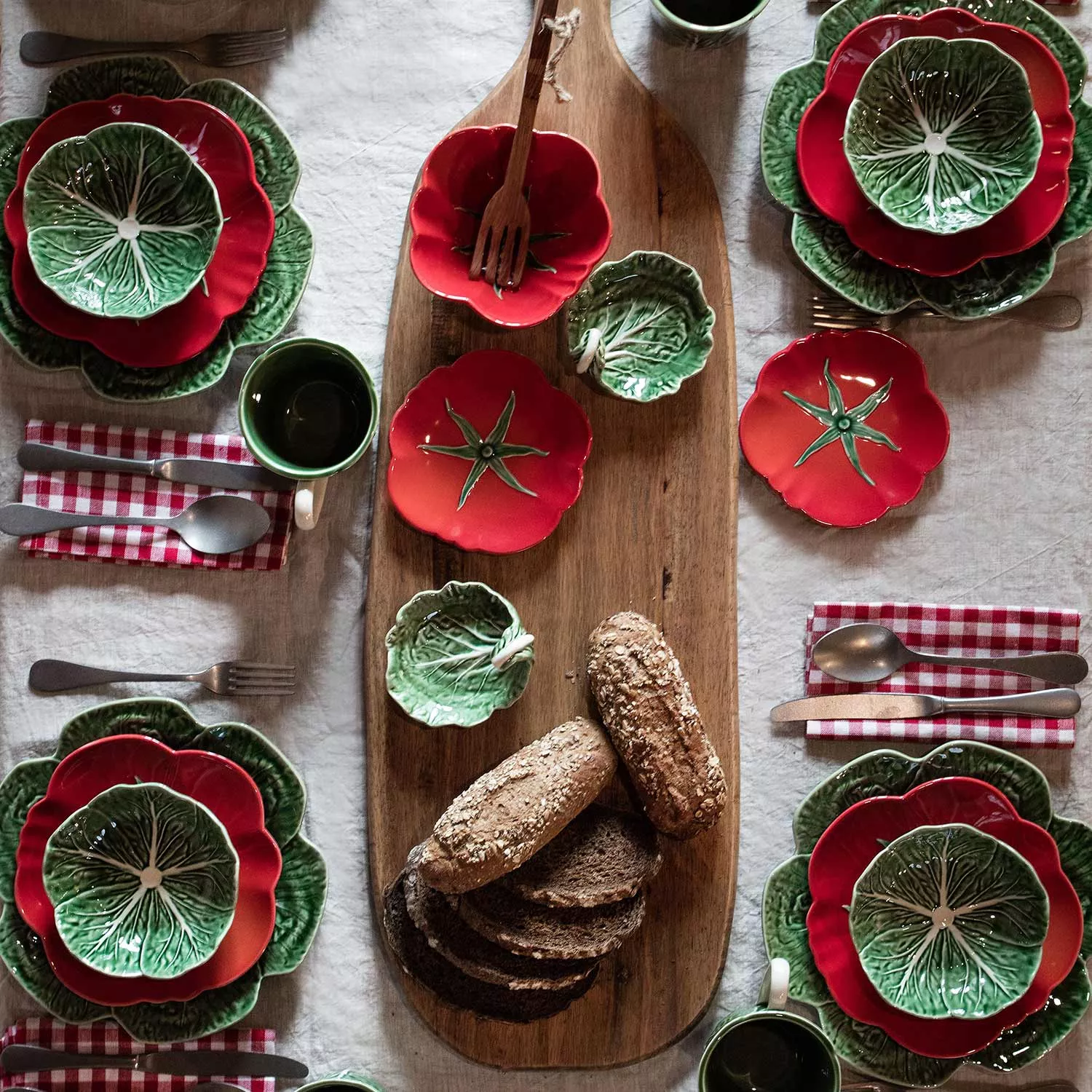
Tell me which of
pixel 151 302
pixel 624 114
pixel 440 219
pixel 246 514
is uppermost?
pixel 624 114

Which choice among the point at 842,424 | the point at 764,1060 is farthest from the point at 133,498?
the point at 764,1060

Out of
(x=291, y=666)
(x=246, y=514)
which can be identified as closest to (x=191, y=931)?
(x=291, y=666)

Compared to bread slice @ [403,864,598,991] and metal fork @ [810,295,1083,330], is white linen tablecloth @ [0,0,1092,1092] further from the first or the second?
bread slice @ [403,864,598,991]

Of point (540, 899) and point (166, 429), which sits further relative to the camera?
point (166, 429)

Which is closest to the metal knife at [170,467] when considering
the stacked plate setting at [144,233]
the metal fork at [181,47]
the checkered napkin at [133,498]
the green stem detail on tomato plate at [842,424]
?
the checkered napkin at [133,498]

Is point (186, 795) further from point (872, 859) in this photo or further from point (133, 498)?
point (872, 859)

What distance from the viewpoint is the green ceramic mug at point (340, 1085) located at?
80.7 inches

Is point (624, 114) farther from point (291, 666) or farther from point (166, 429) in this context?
point (291, 666)

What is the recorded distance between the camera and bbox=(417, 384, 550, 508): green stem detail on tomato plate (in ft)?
7.09

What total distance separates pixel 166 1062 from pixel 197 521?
3.17 feet

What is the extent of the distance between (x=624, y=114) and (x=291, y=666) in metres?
1.20

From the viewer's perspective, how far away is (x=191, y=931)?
2039 millimetres

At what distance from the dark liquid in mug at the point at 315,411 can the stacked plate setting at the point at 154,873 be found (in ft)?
1.66

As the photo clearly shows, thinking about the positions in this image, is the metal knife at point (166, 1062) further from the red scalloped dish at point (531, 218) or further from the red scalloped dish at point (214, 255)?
the red scalloped dish at point (531, 218)
